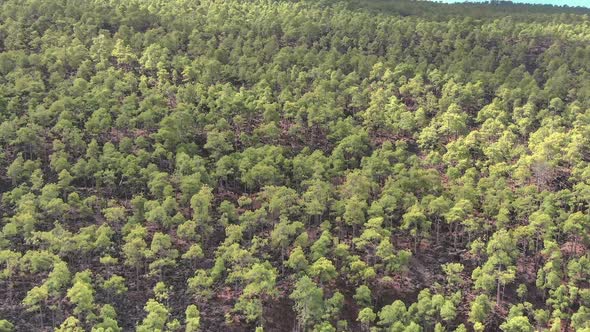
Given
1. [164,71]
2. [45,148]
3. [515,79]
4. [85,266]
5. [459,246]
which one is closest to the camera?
[85,266]

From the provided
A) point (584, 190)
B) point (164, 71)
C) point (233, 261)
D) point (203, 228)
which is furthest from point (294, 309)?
point (164, 71)

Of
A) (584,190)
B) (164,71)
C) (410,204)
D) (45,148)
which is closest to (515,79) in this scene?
(584,190)

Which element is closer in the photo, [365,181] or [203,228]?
[203,228]

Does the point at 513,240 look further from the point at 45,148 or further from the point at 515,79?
the point at 45,148

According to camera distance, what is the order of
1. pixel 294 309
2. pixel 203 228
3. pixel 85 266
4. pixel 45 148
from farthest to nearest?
pixel 45 148
pixel 203 228
pixel 85 266
pixel 294 309

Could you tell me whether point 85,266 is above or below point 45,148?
below

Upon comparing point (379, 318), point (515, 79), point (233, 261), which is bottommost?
point (379, 318)

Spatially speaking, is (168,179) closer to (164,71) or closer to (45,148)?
(45,148)
